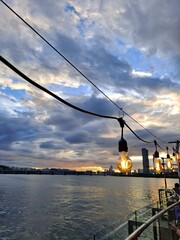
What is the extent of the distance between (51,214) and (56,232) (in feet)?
40.9

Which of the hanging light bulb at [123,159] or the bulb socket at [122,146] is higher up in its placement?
the bulb socket at [122,146]

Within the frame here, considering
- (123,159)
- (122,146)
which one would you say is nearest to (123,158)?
(123,159)

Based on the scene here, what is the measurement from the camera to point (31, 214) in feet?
131

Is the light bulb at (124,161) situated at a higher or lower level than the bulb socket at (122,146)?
lower

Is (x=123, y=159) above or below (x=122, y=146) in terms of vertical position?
below

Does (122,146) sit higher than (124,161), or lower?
higher

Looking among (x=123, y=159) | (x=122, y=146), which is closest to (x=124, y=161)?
(x=123, y=159)

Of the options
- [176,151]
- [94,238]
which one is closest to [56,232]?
[176,151]

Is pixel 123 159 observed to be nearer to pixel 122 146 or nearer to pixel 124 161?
pixel 124 161

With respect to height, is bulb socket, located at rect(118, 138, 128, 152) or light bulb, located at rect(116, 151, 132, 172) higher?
bulb socket, located at rect(118, 138, 128, 152)

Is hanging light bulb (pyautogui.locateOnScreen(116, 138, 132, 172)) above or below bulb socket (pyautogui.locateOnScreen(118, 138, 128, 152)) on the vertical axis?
below

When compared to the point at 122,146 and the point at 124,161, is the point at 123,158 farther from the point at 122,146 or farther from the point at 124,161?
the point at 122,146

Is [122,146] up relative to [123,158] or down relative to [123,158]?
up

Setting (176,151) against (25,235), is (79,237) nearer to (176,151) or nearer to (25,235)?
(25,235)
